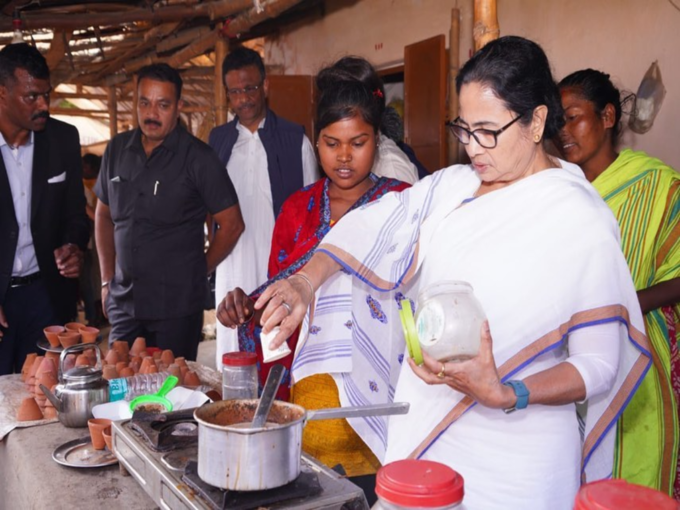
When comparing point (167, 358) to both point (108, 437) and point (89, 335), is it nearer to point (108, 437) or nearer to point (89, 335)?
point (89, 335)

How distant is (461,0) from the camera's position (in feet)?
16.6

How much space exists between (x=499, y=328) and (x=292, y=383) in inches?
36.4

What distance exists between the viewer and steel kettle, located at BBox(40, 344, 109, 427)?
2.11m

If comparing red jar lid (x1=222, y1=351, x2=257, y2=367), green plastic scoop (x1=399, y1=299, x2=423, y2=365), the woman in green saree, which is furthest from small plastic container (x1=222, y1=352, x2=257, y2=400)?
the woman in green saree

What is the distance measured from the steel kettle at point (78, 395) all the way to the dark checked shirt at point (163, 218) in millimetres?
1277

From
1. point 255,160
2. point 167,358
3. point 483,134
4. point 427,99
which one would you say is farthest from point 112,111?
point 483,134

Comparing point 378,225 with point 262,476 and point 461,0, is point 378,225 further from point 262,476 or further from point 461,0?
point 461,0

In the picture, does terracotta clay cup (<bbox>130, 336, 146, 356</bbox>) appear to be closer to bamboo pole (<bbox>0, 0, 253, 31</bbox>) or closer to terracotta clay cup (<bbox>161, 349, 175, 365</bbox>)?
terracotta clay cup (<bbox>161, 349, 175, 365</bbox>)

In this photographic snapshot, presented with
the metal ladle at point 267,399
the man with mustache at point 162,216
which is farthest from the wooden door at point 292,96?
the metal ladle at point 267,399

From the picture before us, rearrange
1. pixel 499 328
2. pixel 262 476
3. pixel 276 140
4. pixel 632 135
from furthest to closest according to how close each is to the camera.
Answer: pixel 276 140 < pixel 632 135 < pixel 499 328 < pixel 262 476

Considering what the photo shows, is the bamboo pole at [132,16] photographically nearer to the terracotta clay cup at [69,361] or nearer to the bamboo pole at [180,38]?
the bamboo pole at [180,38]

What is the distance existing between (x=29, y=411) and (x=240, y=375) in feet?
2.78

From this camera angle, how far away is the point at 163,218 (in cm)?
342

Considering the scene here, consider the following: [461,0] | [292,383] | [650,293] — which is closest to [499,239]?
[292,383]
